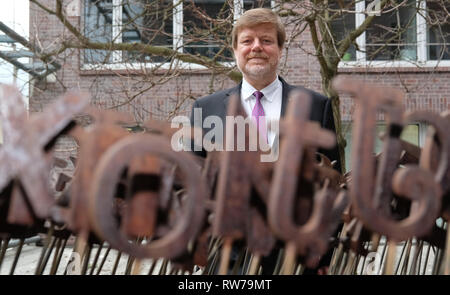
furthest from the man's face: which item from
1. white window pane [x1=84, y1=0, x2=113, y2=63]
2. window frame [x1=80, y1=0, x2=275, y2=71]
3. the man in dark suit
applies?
white window pane [x1=84, y1=0, x2=113, y2=63]

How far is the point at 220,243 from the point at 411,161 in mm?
576

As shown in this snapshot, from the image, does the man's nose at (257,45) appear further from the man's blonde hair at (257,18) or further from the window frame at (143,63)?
the window frame at (143,63)

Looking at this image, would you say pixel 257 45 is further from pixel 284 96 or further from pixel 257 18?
pixel 284 96

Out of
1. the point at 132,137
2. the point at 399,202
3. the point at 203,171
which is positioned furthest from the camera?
the point at 399,202

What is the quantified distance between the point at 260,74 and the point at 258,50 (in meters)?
0.10

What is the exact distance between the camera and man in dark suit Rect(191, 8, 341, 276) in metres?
2.11

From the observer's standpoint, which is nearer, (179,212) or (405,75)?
(179,212)

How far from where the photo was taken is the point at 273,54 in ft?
7.02

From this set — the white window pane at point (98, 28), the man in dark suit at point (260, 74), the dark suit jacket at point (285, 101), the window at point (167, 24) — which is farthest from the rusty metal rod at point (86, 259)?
the white window pane at point (98, 28)

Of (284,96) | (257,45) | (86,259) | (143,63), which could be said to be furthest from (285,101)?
(143,63)

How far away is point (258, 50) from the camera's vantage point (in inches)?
83.5

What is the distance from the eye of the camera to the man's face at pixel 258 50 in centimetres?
212

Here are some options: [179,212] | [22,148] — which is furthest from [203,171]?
[22,148]
